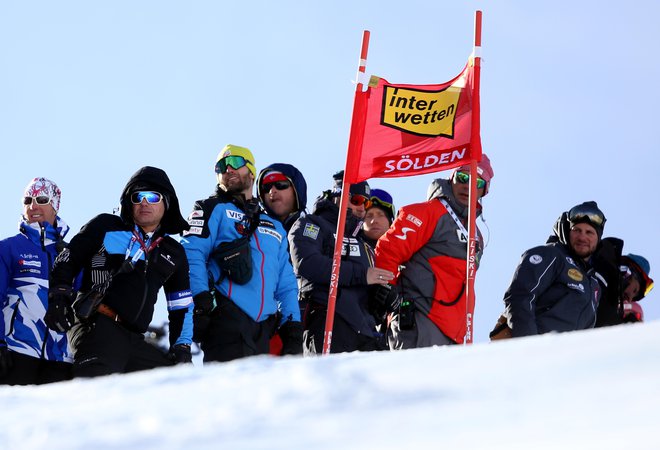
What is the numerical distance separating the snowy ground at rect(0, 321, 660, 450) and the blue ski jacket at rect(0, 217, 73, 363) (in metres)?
3.74

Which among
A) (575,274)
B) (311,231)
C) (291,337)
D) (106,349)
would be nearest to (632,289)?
(575,274)

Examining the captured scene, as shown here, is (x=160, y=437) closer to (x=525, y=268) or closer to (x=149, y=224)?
(x=149, y=224)

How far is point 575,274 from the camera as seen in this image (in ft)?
27.2

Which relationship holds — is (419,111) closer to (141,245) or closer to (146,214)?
(146,214)

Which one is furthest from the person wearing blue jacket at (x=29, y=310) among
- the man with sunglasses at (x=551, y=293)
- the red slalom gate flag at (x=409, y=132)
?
the man with sunglasses at (x=551, y=293)

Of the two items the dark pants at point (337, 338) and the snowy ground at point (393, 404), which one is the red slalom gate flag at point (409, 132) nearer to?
the dark pants at point (337, 338)

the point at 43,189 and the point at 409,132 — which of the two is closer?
the point at 43,189

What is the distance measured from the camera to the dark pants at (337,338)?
306 inches

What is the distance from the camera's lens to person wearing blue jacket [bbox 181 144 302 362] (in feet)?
22.8

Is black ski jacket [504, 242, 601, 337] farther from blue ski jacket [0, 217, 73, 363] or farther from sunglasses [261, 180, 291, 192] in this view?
blue ski jacket [0, 217, 73, 363]

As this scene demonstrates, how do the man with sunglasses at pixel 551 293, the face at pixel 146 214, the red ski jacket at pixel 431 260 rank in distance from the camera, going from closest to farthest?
the face at pixel 146 214
the red ski jacket at pixel 431 260
the man with sunglasses at pixel 551 293

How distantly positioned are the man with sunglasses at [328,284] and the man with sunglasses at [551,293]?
986mm

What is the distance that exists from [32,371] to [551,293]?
138 inches

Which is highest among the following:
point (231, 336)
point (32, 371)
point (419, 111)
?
point (419, 111)
